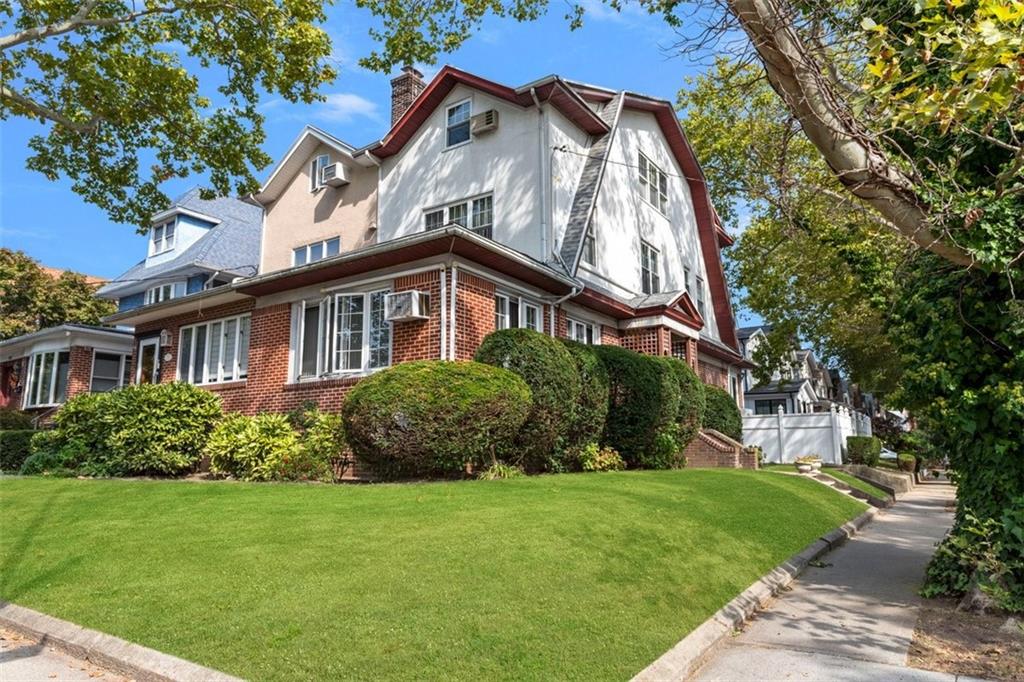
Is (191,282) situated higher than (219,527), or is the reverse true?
(191,282)

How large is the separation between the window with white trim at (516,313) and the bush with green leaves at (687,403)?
10.1ft

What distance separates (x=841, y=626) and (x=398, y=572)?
11.8 feet

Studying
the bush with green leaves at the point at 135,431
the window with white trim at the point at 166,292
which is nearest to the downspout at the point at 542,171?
the bush with green leaves at the point at 135,431

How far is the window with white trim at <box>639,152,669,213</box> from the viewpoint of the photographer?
20.5 m

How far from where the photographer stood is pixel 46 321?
34.3 metres

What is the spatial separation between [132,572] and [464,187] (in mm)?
13621

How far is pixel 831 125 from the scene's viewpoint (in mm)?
5383

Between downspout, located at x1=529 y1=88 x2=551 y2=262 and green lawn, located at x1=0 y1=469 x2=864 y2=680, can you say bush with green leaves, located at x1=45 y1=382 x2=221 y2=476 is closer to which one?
green lawn, located at x1=0 y1=469 x2=864 y2=680

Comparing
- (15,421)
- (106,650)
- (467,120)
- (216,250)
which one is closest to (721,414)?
(467,120)

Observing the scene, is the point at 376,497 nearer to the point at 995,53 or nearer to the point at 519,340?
the point at 519,340

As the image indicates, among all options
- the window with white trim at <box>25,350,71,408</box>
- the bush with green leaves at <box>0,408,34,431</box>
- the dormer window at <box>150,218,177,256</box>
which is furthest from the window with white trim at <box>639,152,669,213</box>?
the bush with green leaves at <box>0,408,34,431</box>

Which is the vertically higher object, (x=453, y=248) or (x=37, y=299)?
(x=37, y=299)

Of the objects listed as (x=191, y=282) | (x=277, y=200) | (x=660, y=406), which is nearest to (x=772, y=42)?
(x=660, y=406)

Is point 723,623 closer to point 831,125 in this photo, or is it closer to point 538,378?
point 831,125
